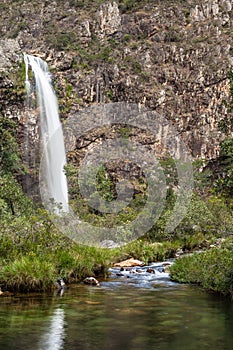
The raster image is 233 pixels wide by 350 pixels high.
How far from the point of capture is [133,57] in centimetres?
6394

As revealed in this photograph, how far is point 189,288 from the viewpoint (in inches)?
560

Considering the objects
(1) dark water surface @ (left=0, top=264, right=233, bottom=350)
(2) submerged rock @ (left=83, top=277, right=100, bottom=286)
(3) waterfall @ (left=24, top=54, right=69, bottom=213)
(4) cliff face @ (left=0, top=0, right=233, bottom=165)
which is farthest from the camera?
(4) cliff face @ (left=0, top=0, right=233, bottom=165)

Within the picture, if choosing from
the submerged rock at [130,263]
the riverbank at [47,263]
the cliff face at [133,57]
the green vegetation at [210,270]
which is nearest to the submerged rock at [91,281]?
the riverbank at [47,263]

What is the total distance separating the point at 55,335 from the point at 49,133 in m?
46.8

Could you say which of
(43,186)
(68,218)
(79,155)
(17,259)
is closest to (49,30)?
(79,155)

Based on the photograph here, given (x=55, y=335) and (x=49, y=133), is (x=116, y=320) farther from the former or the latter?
(x=49, y=133)

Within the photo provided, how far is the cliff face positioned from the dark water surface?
42.9 metres

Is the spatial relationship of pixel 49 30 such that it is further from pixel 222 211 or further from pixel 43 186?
pixel 222 211

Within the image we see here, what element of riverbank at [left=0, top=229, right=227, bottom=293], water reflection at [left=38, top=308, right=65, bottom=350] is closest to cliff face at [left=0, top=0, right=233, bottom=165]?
riverbank at [left=0, top=229, right=227, bottom=293]

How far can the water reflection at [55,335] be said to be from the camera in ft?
25.5

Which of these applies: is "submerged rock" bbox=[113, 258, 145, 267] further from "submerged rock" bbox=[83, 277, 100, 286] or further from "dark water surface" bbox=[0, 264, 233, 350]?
"dark water surface" bbox=[0, 264, 233, 350]

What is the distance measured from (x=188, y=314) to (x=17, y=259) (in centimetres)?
576

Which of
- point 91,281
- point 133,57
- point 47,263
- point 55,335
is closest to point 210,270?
point 91,281

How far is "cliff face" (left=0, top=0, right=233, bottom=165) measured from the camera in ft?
190
